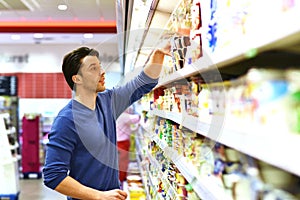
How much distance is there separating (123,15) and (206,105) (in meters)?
2.84

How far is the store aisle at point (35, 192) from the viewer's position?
5804 mm

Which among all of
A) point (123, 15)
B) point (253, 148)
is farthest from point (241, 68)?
point (123, 15)

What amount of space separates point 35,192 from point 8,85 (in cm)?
412

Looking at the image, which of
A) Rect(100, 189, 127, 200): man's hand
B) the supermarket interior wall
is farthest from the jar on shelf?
the supermarket interior wall

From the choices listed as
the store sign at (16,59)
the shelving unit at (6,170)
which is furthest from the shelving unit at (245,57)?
the store sign at (16,59)

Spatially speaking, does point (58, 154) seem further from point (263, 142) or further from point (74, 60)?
point (263, 142)

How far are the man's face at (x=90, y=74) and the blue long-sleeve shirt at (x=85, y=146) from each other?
0.11 metres

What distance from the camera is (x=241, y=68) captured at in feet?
4.14

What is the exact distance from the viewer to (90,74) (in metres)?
2.04

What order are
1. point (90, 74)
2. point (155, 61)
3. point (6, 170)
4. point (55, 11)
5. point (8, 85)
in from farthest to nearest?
point (8, 85), point (55, 11), point (6, 170), point (155, 61), point (90, 74)

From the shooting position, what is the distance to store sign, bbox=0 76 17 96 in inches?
372

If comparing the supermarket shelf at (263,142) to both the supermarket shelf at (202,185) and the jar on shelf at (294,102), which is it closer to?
the jar on shelf at (294,102)

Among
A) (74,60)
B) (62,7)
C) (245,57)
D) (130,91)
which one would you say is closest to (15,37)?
(62,7)

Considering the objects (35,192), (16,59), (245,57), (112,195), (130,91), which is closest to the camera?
(245,57)
